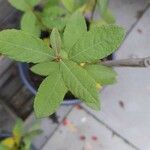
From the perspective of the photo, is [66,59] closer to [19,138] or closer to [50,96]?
[50,96]

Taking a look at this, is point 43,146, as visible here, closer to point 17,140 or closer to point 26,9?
point 17,140

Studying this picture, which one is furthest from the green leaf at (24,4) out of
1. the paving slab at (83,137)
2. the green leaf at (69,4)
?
the paving slab at (83,137)

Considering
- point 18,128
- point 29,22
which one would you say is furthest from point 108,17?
point 18,128

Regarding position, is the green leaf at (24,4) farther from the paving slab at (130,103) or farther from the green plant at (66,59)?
the paving slab at (130,103)

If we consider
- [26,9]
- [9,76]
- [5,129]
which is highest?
[26,9]

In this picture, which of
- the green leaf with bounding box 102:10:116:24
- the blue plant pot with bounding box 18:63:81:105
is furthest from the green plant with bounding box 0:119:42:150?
the green leaf with bounding box 102:10:116:24

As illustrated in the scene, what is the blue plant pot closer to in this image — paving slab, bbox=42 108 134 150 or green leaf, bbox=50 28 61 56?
paving slab, bbox=42 108 134 150

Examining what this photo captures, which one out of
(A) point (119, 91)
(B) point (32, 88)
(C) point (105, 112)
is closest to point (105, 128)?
(C) point (105, 112)
